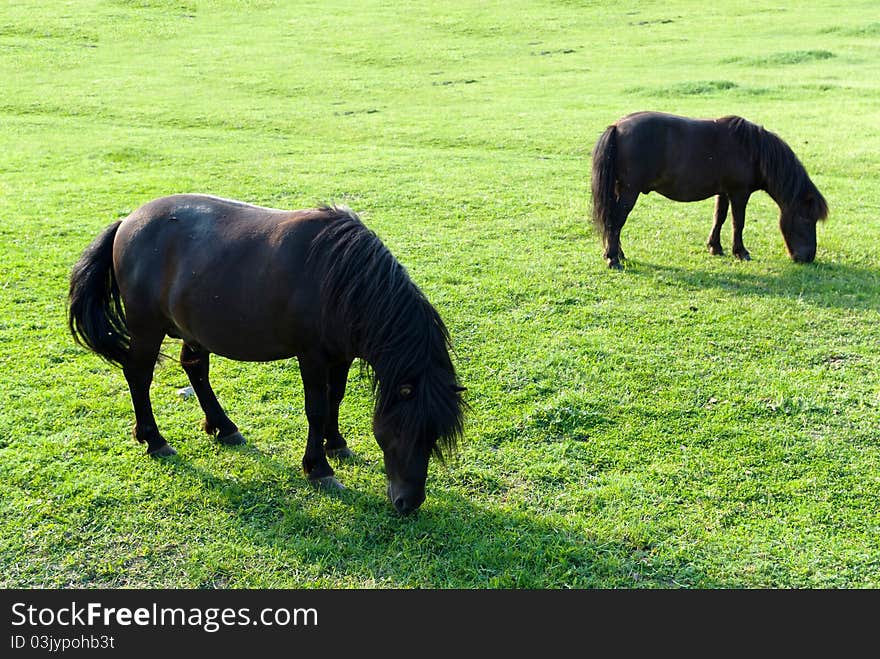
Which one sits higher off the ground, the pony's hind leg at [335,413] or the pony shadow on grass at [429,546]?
the pony's hind leg at [335,413]

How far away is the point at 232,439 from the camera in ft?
18.0

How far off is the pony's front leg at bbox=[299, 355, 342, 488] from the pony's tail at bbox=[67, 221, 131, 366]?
1389 mm

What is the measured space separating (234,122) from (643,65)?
13.2m

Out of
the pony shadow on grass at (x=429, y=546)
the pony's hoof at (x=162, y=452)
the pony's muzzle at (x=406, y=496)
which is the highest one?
the pony's muzzle at (x=406, y=496)

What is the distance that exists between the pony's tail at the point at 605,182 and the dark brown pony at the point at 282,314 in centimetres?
496

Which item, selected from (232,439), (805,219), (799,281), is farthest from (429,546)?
(805,219)

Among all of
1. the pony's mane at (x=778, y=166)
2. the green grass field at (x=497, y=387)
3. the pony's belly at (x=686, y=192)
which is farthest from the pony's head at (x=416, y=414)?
the pony's mane at (x=778, y=166)

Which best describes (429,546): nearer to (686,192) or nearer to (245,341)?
(245,341)

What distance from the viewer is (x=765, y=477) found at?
202 inches

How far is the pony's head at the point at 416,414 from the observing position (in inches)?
167

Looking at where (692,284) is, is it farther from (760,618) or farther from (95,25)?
(95,25)

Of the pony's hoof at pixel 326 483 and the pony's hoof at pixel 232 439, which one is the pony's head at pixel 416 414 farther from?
the pony's hoof at pixel 232 439

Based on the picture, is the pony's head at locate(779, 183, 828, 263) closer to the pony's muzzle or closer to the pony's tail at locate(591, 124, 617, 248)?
the pony's tail at locate(591, 124, 617, 248)

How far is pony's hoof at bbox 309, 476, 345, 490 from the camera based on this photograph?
498 centimetres
